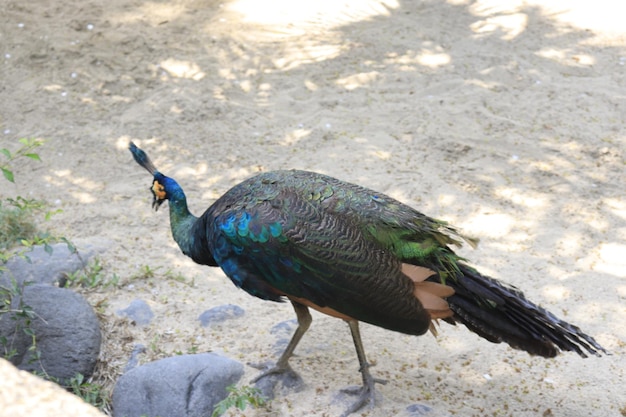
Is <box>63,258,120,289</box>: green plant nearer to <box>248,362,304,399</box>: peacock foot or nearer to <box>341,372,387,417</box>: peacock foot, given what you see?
<box>248,362,304,399</box>: peacock foot

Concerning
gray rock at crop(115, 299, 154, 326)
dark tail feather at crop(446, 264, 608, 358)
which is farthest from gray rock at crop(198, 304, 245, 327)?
dark tail feather at crop(446, 264, 608, 358)

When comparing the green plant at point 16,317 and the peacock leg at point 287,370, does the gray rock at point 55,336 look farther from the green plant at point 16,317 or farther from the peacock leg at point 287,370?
the peacock leg at point 287,370

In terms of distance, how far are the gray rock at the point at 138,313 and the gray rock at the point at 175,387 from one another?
61 centimetres

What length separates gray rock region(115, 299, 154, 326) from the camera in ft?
15.0

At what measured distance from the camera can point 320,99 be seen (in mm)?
7309

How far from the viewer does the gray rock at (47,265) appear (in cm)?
473

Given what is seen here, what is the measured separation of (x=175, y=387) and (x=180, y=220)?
0.89m

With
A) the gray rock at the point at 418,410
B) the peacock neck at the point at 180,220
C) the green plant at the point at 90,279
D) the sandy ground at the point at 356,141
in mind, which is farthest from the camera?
the green plant at the point at 90,279

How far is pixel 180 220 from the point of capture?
4.09 metres

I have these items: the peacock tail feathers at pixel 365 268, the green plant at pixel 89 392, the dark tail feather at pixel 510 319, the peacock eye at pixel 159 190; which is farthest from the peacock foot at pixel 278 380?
the peacock eye at pixel 159 190

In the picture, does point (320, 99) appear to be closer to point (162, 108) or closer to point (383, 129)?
point (383, 129)

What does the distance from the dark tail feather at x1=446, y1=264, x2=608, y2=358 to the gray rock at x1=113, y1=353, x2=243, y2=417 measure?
1263 millimetres

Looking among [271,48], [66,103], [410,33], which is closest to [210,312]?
[66,103]

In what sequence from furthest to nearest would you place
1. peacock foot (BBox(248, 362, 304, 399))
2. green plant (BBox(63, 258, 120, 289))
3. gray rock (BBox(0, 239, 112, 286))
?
green plant (BBox(63, 258, 120, 289)) → gray rock (BBox(0, 239, 112, 286)) → peacock foot (BBox(248, 362, 304, 399))
